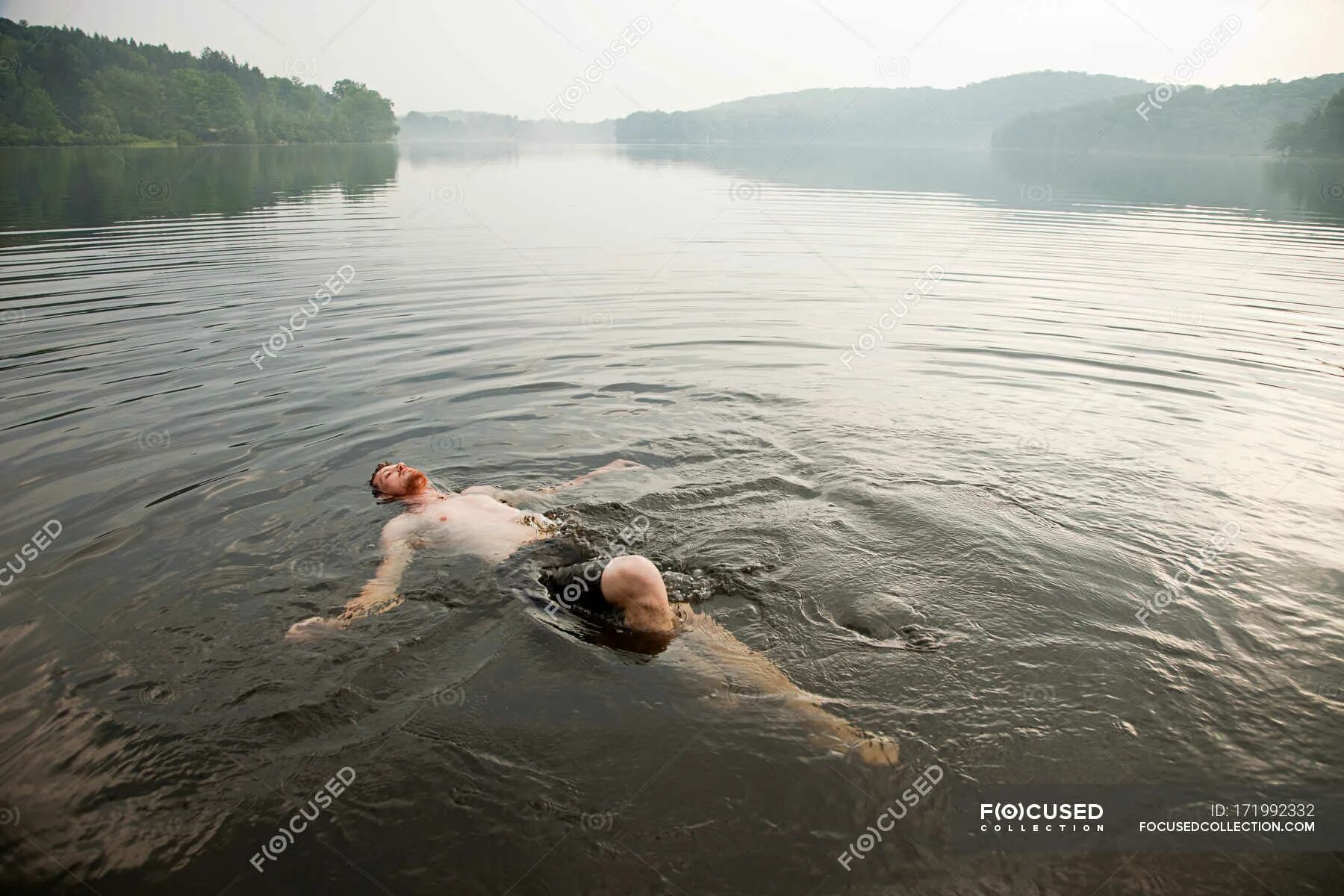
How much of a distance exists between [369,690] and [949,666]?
399cm

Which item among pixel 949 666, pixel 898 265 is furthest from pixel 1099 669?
pixel 898 265

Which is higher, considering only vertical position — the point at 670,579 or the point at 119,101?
the point at 119,101

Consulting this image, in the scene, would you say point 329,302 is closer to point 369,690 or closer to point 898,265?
point 369,690

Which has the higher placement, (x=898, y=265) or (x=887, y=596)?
(x=898, y=265)

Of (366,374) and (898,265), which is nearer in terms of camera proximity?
(366,374)

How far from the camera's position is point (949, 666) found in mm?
5242

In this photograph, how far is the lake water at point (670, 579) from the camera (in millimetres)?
4117

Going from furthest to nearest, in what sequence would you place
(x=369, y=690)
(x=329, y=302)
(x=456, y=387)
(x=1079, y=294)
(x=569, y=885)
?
(x=1079, y=294)
(x=329, y=302)
(x=456, y=387)
(x=369, y=690)
(x=569, y=885)
